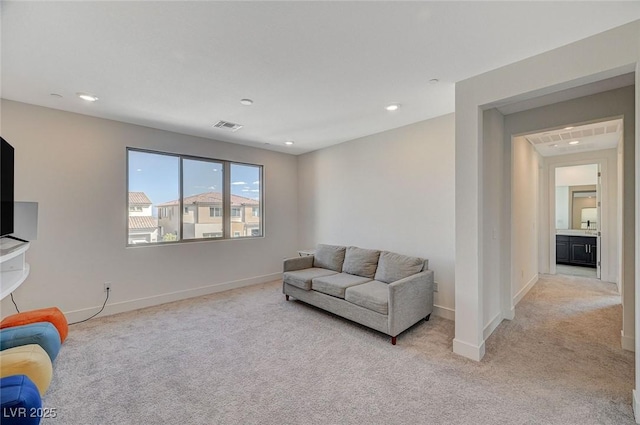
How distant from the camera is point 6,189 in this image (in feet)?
7.79

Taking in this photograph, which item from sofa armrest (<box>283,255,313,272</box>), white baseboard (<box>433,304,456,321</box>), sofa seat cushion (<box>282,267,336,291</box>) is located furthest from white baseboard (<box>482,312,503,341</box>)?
sofa armrest (<box>283,255,313,272</box>)

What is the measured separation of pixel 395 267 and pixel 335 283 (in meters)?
0.79

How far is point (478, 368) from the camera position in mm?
2346

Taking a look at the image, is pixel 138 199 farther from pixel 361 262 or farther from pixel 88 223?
pixel 361 262

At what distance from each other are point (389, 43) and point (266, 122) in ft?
7.19

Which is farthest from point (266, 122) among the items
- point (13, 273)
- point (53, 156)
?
point (13, 273)

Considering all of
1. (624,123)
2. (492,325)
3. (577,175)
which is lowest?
(492,325)

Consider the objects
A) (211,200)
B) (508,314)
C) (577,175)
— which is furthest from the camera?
(577,175)

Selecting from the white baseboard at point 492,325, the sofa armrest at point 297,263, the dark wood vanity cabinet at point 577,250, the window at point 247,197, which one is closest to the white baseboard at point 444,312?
the white baseboard at point 492,325

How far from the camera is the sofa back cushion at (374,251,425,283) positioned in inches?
133

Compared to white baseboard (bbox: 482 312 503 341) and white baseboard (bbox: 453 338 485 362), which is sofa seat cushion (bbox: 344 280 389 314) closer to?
white baseboard (bbox: 453 338 485 362)

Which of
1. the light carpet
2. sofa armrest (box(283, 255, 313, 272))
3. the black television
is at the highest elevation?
the black television

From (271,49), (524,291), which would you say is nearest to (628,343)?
(524,291)

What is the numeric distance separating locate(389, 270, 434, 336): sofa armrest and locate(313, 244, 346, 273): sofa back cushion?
136cm
